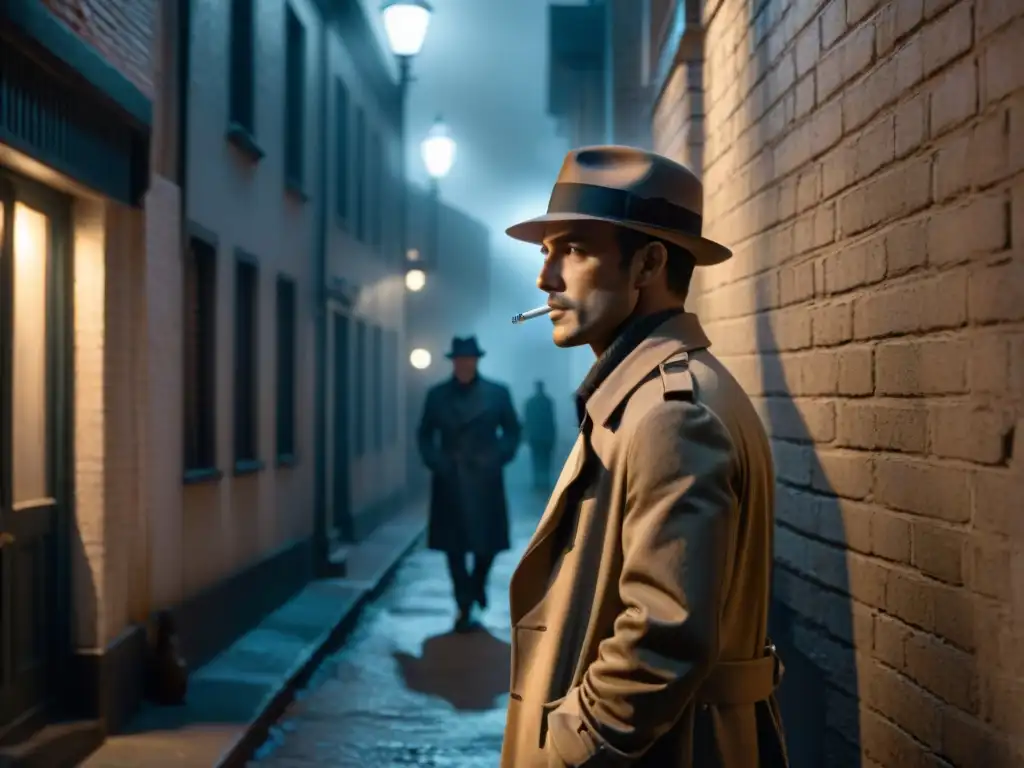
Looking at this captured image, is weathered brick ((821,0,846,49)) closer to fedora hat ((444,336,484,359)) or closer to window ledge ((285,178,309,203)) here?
fedora hat ((444,336,484,359))

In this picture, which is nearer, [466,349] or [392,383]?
[466,349]

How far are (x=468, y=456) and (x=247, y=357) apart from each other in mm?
1929

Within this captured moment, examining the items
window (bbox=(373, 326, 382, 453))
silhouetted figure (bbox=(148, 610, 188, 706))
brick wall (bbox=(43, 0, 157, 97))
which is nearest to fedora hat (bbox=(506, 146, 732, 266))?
brick wall (bbox=(43, 0, 157, 97))

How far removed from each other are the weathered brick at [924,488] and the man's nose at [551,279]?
3.00ft

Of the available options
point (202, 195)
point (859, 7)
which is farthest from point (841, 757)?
point (202, 195)

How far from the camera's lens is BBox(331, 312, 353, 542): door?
14.9m

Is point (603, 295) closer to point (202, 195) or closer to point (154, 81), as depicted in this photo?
point (154, 81)

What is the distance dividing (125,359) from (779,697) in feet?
12.5

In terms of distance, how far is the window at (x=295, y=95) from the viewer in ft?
40.0

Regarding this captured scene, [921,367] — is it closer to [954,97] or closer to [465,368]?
[954,97]

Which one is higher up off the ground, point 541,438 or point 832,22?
point 832,22

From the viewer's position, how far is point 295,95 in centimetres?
1248

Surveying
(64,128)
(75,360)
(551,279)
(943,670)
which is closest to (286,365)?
(75,360)

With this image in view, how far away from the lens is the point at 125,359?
6.58 m
